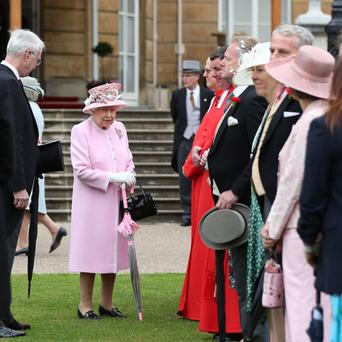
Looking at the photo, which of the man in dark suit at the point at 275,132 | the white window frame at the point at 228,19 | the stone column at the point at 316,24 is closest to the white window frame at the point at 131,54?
the white window frame at the point at 228,19

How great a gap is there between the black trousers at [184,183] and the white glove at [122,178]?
23.6 ft

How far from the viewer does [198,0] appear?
89.1 feet

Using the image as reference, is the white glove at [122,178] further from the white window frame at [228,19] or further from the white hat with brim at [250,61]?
the white window frame at [228,19]

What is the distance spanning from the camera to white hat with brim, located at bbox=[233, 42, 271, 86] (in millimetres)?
8070

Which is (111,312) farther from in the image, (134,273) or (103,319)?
(134,273)

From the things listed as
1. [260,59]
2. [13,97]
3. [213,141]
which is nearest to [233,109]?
[213,141]

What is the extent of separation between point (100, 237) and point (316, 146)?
4.29 m

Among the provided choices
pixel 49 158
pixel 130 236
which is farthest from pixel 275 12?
pixel 130 236

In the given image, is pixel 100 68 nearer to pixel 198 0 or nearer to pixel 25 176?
pixel 198 0

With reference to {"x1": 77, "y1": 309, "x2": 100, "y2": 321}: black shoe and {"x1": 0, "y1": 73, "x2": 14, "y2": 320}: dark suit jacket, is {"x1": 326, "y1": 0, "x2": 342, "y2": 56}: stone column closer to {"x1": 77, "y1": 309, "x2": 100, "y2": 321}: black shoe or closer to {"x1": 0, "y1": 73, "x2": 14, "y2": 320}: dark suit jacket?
{"x1": 77, "y1": 309, "x2": 100, "y2": 321}: black shoe

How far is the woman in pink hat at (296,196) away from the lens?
22.0 ft

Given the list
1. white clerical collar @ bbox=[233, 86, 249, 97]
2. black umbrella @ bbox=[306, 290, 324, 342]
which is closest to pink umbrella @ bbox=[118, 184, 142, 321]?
white clerical collar @ bbox=[233, 86, 249, 97]

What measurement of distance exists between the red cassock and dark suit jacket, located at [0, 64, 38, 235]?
4.14 ft

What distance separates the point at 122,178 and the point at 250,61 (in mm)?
2105
